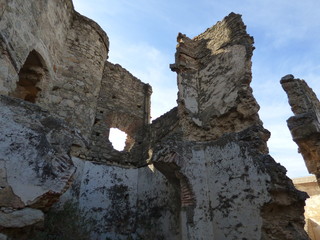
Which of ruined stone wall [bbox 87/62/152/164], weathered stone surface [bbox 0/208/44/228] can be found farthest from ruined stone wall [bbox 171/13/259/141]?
weathered stone surface [bbox 0/208/44/228]

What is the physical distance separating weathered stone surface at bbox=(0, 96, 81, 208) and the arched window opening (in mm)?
2962

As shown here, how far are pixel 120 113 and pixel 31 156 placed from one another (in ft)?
16.8

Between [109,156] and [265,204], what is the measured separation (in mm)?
4392

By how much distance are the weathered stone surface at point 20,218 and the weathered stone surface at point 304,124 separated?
6.66 meters

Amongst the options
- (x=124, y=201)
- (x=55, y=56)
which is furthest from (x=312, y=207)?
(x=55, y=56)

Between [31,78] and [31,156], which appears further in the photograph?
[31,78]

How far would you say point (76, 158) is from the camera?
619 centimetres

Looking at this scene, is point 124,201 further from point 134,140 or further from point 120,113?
point 120,113

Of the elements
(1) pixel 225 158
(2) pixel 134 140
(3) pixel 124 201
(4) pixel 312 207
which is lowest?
(3) pixel 124 201

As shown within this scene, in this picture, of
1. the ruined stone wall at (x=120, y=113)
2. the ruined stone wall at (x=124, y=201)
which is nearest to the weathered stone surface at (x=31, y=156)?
the ruined stone wall at (x=124, y=201)

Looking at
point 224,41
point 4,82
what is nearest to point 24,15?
point 4,82

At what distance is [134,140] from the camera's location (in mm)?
8141

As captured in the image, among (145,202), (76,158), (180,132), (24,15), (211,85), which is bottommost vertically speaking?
(145,202)

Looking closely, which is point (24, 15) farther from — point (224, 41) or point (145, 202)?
point (145, 202)
